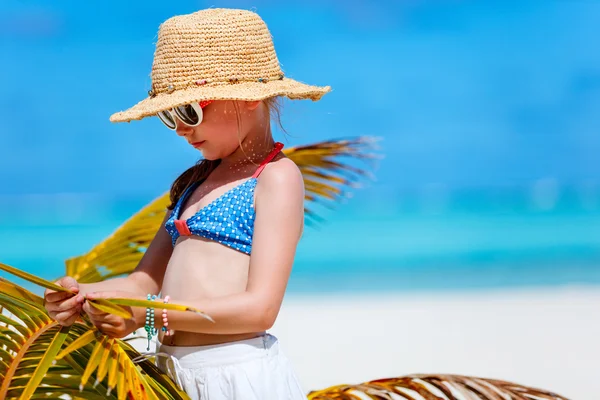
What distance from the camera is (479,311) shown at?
9883 mm

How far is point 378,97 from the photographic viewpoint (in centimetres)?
3328

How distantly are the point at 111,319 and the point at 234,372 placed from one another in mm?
327

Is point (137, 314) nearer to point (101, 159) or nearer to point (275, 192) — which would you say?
point (275, 192)

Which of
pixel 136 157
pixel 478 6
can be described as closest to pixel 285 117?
pixel 136 157

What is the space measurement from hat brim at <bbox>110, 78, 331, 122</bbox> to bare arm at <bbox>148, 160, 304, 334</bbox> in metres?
0.17

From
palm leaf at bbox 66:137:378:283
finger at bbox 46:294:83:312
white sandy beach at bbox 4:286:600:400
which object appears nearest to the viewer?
finger at bbox 46:294:83:312

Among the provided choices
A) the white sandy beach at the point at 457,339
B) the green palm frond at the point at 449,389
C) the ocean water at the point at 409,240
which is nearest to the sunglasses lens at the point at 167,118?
the green palm frond at the point at 449,389

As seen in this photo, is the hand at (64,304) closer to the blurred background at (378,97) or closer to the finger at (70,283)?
the finger at (70,283)

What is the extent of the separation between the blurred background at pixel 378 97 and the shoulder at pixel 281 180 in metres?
25.8

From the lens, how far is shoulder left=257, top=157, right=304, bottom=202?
79.2 inches

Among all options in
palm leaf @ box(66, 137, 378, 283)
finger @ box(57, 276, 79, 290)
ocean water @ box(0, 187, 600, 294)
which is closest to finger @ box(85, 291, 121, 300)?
finger @ box(57, 276, 79, 290)

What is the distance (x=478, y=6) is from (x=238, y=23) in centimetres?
3230

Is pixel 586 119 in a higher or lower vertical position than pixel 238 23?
higher

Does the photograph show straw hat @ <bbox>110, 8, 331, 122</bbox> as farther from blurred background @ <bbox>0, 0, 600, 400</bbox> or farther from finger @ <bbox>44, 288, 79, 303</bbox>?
blurred background @ <bbox>0, 0, 600, 400</bbox>
